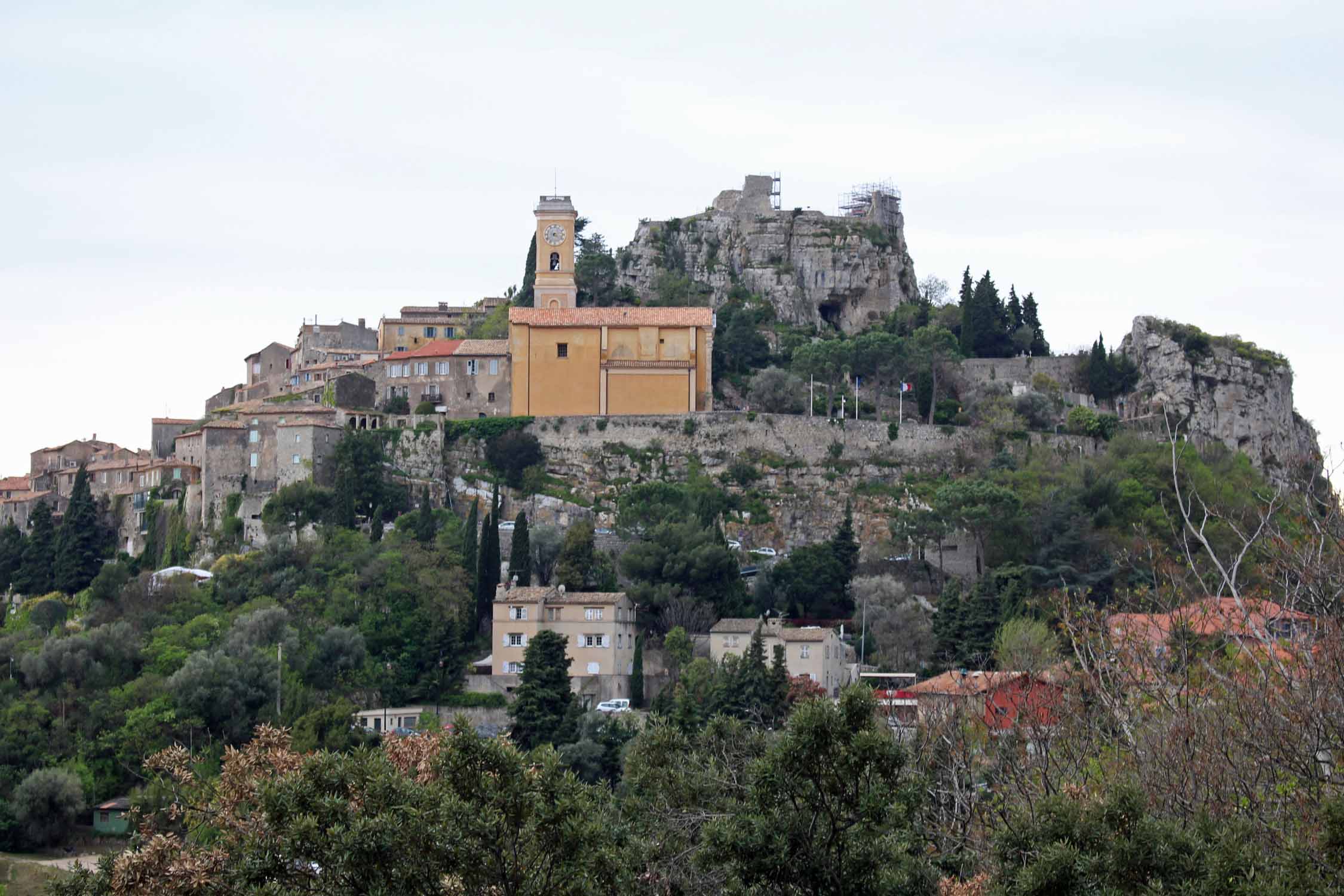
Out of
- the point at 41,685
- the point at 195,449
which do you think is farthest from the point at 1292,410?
the point at 41,685

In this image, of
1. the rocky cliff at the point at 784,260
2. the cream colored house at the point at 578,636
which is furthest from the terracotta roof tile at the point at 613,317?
the cream colored house at the point at 578,636

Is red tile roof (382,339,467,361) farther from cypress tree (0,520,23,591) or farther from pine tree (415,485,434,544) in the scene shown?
cypress tree (0,520,23,591)

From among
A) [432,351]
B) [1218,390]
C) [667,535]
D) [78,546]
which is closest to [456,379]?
[432,351]

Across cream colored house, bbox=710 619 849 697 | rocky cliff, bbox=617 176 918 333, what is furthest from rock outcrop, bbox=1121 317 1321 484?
cream colored house, bbox=710 619 849 697

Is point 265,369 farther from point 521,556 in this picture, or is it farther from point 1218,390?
point 1218,390

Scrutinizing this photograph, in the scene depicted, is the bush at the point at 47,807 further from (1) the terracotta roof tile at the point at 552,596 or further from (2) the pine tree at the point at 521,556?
(2) the pine tree at the point at 521,556

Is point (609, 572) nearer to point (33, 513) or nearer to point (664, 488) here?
point (664, 488)

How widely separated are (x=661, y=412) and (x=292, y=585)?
638 inches

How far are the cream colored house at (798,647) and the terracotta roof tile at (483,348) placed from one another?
1862 cm

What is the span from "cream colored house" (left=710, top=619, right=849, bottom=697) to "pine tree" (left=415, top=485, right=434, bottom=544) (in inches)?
449

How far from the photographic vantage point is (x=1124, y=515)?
6769cm

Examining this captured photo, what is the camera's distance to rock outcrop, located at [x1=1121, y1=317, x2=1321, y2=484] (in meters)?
79.1

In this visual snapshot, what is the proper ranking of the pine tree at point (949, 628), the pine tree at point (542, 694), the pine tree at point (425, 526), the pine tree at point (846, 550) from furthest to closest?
the pine tree at point (425, 526)
the pine tree at point (846, 550)
the pine tree at point (949, 628)
the pine tree at point (542, 694)

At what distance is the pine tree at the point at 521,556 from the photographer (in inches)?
2559
